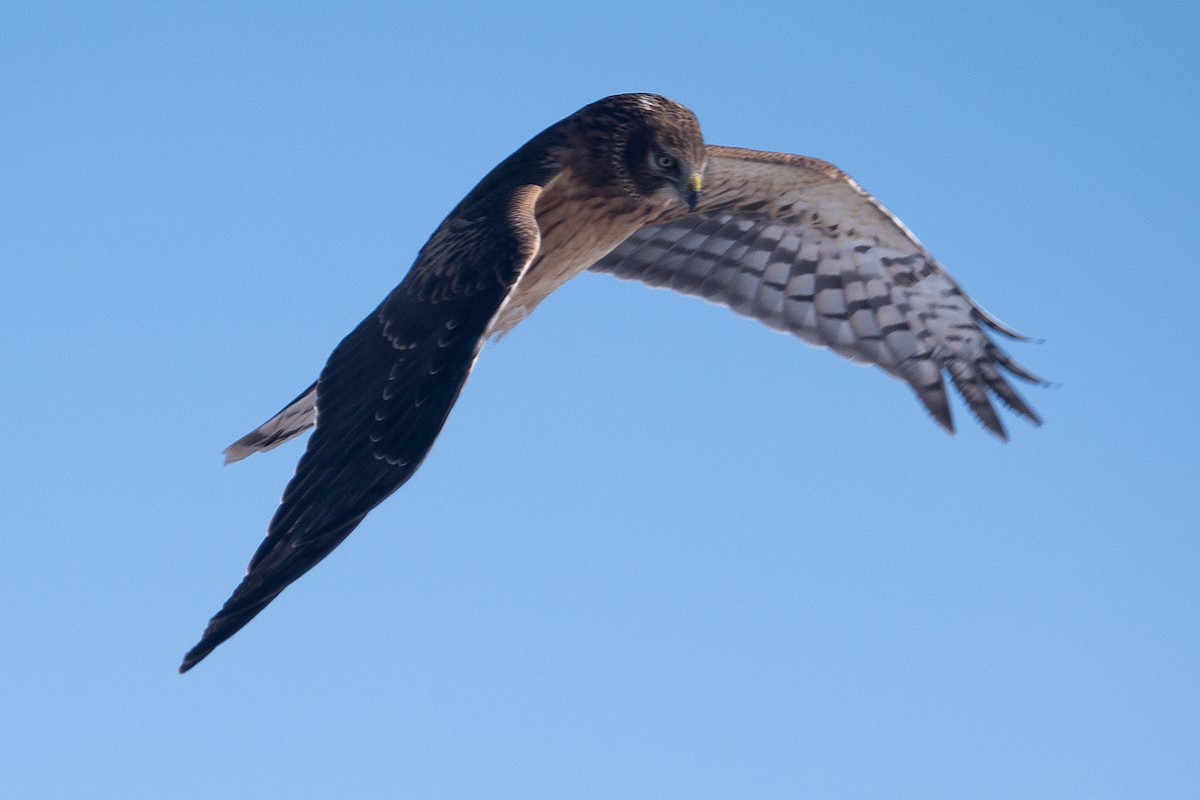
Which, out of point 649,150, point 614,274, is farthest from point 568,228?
point 614,274

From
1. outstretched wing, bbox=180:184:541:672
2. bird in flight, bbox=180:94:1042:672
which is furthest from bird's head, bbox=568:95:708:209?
outstretched wing, bbox=180:184:541:672

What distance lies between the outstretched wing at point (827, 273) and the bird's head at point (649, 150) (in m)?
0.75

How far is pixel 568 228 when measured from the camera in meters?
7.92

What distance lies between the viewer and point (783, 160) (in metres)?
8.68

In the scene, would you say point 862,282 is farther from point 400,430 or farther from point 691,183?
point 400,430

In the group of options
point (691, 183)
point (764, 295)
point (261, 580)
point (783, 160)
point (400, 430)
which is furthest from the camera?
point (764, 295)

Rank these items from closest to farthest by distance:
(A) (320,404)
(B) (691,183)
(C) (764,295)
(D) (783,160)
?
(A) (320,404) < (B) (691,183) < (D) (783,160) < (C) (764,295)

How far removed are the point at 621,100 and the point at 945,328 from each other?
2606 millimetres

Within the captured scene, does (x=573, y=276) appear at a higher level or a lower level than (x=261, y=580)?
higher

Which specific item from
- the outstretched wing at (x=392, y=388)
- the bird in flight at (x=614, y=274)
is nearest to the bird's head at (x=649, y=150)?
the bird in flight at (x=614, y=274)

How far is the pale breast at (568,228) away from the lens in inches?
310

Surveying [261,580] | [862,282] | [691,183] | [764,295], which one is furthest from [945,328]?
[261,580]

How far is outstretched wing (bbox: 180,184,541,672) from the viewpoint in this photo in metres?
5.45

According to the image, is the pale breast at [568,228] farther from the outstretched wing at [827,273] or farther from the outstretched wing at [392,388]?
the outstretched wing at [827,273]
